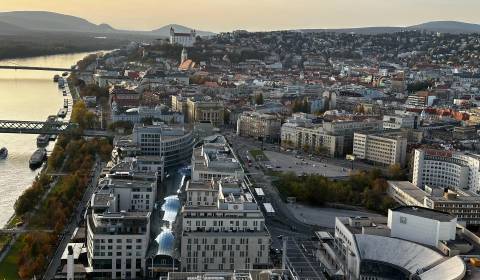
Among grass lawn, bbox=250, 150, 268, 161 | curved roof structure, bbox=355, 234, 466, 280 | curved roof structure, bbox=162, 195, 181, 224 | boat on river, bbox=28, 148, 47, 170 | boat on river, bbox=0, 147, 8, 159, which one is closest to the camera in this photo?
curved roof structure, bbox=355, 234, 466, 280

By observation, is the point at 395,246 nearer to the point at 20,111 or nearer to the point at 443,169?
the point at 443,169

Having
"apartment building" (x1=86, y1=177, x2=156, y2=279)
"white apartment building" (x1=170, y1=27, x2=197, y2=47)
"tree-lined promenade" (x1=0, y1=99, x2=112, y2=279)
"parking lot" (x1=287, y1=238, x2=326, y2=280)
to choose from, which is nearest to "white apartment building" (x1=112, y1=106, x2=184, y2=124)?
"tree-lined promenade" (x1=0, y1=99, x2=112, y2=279)

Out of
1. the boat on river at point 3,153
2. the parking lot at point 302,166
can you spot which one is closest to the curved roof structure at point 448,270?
the parking lot at point 302,166

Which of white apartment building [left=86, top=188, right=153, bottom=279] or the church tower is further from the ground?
the church tower

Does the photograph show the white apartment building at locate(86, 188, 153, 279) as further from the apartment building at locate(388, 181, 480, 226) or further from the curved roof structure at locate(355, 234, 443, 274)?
the apartment building at locate(388, 181, 480, 226)

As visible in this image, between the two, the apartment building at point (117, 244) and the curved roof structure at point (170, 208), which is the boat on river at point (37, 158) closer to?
the curved roof structure at point (170, 208)

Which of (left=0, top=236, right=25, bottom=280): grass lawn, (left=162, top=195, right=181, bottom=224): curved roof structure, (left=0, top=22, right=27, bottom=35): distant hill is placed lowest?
(left=0, top=236, right=25, bottom=280): grass lawn

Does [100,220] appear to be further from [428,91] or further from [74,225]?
[428,91]
